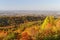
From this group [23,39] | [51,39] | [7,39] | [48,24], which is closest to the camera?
[51,39]

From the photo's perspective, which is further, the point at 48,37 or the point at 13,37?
the point at 13,37

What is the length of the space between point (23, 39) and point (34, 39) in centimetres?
361

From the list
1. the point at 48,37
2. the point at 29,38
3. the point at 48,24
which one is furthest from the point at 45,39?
the point at 48,24

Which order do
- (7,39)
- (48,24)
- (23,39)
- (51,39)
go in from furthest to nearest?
(48,24) < (23,39) < (7,39) < (51,39)

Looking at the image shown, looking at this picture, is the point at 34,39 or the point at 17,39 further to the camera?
the point at 17,39

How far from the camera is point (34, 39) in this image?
29031 millimetres

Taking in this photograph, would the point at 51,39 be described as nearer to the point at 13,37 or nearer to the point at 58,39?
the point at 58,39

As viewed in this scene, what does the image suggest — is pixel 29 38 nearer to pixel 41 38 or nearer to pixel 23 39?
pixel 23 39

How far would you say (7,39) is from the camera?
30.2 meters

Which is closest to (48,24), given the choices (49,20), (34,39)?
(49,20)

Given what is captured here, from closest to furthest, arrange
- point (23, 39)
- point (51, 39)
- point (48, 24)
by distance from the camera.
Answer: point (51, 39) → point (23, 39) → point (48, 24)

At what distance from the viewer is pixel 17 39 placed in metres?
32.1

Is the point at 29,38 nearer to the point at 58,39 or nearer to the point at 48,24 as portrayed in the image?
the point at 58,39

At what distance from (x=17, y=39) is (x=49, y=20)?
15118 mm
